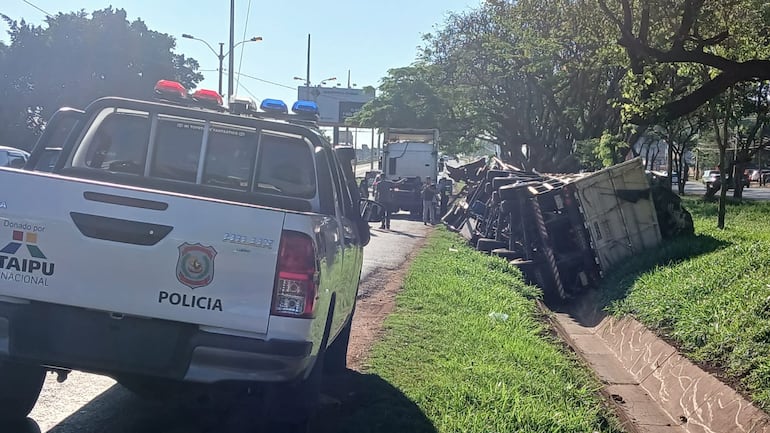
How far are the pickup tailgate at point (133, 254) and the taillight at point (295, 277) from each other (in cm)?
5

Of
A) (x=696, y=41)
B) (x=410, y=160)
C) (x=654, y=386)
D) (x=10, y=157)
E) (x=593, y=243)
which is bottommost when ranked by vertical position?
(x=654, y=386)

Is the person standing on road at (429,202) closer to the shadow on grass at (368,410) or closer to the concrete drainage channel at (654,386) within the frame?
the concrete drainage channel at (654,386)

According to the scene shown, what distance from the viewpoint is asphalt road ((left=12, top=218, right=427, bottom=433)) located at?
4.77 m

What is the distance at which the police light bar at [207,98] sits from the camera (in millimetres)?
5574

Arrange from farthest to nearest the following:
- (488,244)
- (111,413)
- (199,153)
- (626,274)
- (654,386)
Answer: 1. (488,244)
2. (626,274)
3. (654,386)
4. (199,153)
5. (111,413)

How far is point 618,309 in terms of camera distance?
36.0 feet

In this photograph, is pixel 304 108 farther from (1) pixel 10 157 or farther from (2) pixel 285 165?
(1) pixel 10 157

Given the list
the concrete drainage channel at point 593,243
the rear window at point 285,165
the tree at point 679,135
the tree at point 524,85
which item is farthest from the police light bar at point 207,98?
the tree at point 679,135

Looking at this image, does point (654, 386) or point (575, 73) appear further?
point (575, 73)

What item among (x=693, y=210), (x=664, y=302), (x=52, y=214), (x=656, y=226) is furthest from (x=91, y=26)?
(x=52, y=214)

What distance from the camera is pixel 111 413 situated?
200 inches

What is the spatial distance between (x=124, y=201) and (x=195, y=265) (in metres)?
0.47

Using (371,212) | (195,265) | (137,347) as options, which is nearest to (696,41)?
(371,212)

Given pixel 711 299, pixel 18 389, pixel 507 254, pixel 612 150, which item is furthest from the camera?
pixel 612 150
